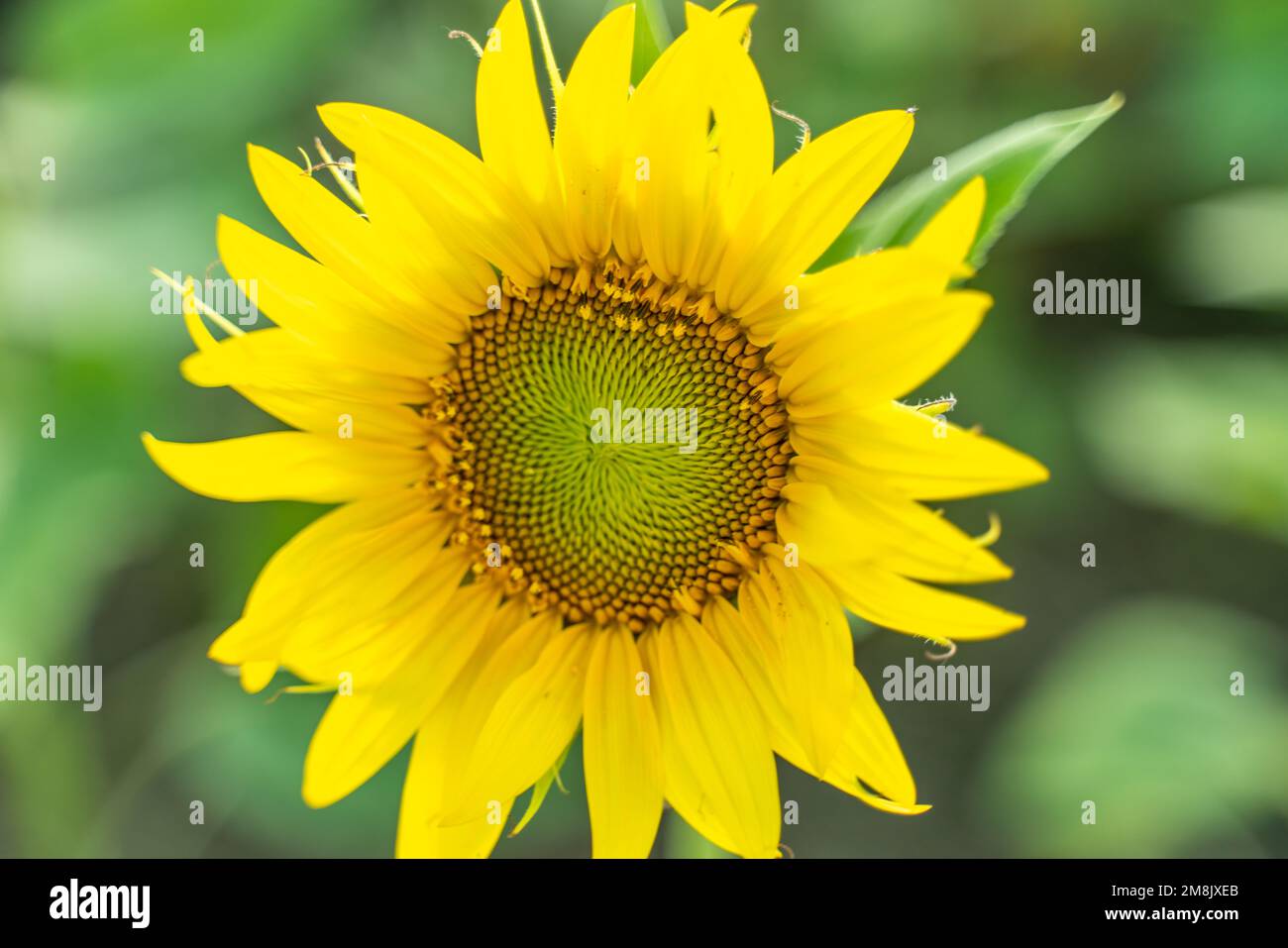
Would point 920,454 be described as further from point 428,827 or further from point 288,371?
point 428,827

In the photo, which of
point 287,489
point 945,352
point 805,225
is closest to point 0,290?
point 287,489

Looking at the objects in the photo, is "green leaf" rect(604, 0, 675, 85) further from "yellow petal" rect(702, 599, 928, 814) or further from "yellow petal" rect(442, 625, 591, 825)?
"yellow petal" rect(442, 625, 591, 825)
